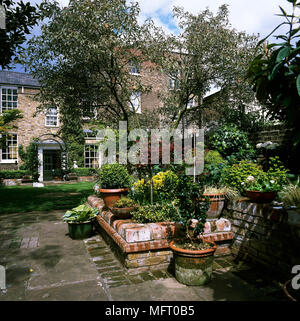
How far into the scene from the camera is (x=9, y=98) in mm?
19984

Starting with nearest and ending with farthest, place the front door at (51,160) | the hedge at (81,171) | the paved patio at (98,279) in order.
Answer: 1. the paved patio at (98,279)
2. the hedge at (81,171)
3. the front door at (51,160)

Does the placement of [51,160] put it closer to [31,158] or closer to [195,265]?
[31,158]

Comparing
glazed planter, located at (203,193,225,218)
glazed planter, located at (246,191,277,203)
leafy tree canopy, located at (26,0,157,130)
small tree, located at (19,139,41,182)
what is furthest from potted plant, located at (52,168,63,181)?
glazed planter, located at (246,191,277,203)

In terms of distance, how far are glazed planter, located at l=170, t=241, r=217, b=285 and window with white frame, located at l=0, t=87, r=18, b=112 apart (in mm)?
20179

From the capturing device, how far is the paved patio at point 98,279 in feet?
10.7

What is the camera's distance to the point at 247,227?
4.50 meters

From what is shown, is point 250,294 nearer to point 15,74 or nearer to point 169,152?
point 169,152

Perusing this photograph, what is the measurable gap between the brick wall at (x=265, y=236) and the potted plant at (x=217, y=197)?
0.61 ft

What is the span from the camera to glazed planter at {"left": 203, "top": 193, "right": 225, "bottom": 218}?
4867 mm

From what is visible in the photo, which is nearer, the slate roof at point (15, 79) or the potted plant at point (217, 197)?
the potted plant at point (217, 197)

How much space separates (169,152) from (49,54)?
465 cm
